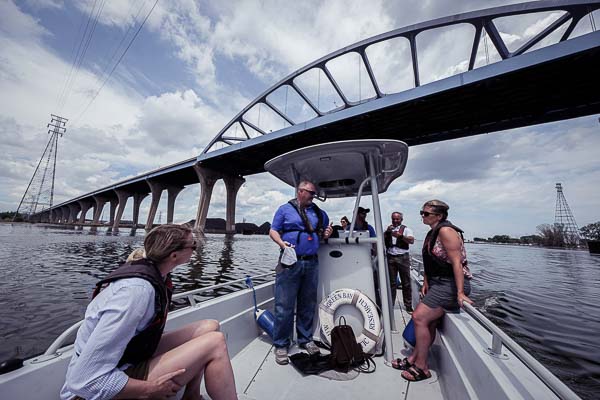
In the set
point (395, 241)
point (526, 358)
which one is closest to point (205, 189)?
point (395, 241)

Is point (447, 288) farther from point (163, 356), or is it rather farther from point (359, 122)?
point (359, 122)

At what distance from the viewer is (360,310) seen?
8.39 ft

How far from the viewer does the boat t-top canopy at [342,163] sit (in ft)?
8.87

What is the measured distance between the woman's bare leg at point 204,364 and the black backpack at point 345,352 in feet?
4.09

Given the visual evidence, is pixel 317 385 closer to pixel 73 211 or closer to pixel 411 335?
pixel 411 335

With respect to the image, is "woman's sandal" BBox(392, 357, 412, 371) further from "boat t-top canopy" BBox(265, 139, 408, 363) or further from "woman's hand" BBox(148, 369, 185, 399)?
"woman's hand" BBox(148, 369, 185, 399)

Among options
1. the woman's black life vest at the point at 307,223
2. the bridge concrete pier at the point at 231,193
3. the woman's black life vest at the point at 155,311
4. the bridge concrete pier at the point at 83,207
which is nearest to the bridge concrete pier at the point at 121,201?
the bridge concrete pier at the point at 83,207

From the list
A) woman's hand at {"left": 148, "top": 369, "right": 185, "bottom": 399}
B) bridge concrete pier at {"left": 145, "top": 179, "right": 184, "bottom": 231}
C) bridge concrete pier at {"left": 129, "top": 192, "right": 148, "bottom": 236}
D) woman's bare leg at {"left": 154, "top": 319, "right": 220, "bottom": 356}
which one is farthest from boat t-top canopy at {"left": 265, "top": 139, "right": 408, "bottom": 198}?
bridge concrete pier at {"left": 129, "top": 192, "right": 148, "bottom": 236}

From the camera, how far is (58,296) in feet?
17.8

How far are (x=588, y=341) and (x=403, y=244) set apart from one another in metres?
3.74

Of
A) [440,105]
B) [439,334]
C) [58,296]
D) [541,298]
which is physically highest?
[440,105]

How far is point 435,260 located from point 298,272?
1251mm

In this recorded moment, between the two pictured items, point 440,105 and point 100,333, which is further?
point 440,105

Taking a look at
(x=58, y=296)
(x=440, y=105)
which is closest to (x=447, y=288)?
(x=58, y=296)
